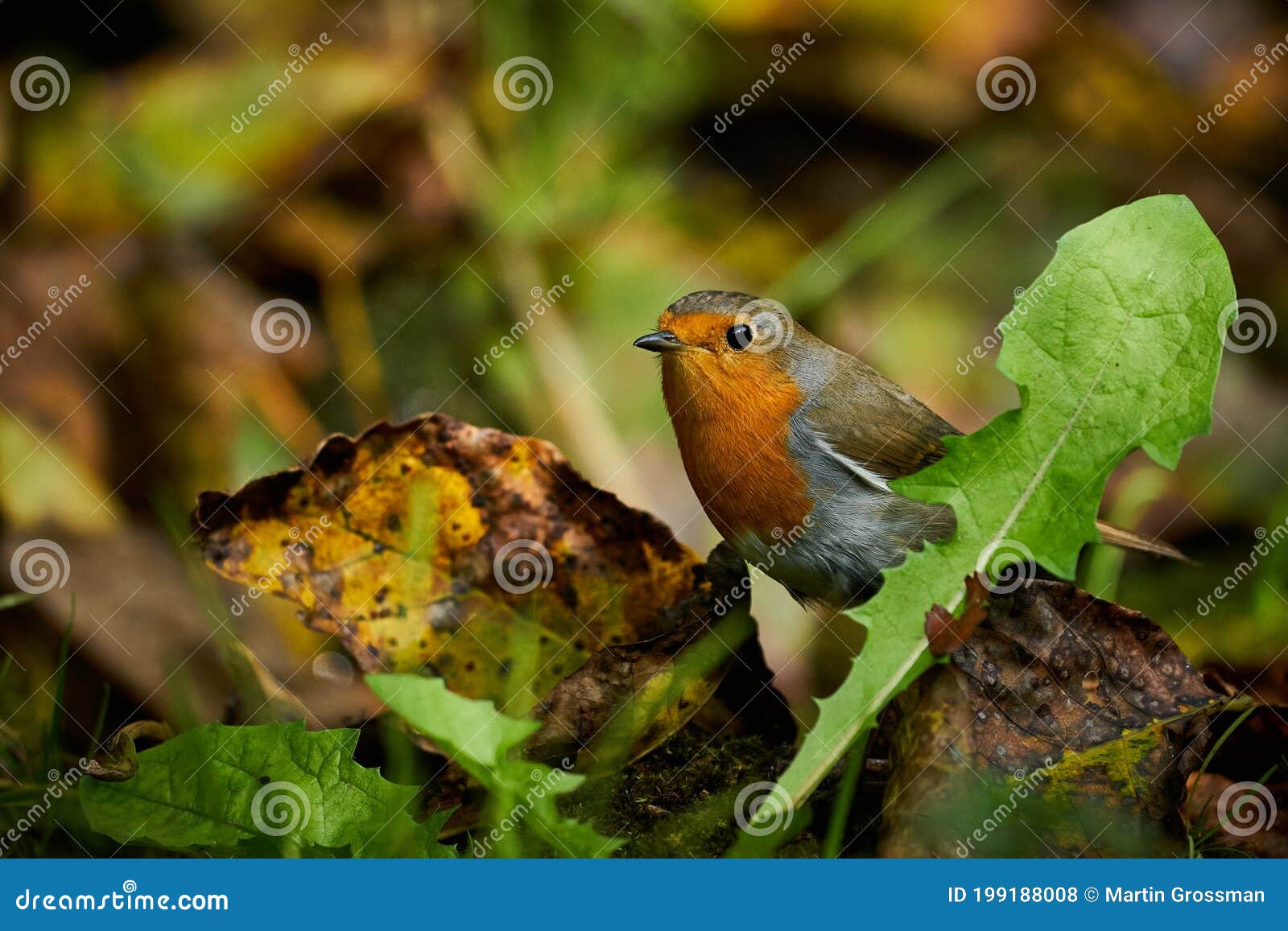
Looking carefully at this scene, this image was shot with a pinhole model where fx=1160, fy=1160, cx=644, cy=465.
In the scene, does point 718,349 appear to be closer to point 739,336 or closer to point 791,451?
point 739,336

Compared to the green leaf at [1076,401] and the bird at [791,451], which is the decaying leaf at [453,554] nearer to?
the bird at [791,451]

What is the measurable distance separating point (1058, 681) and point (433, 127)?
3617 millimetres

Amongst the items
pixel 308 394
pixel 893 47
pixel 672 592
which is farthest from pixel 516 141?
pixel 672 592

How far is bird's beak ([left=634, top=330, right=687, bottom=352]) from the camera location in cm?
313

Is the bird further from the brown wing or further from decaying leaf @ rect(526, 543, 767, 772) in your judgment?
decaying leaf @ rect(526, 543, 767, 772)

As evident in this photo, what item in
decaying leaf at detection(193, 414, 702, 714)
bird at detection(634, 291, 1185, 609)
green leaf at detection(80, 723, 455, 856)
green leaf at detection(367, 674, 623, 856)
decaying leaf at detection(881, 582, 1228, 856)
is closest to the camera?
green leaf at detection(367, 674, 623, 856)

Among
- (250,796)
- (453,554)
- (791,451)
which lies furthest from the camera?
(791,451)

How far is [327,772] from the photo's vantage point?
2.13 metres

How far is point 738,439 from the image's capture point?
3135 mm

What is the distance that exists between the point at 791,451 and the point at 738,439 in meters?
0.15

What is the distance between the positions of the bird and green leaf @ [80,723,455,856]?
1225 millimetres

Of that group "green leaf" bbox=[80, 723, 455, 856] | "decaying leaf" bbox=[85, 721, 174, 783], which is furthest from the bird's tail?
"decaying leaf" bbox=[85, 721, 174, 783]

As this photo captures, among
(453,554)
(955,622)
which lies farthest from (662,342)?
(955,622)

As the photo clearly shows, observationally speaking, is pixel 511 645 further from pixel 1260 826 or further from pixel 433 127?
pixel 433 127
